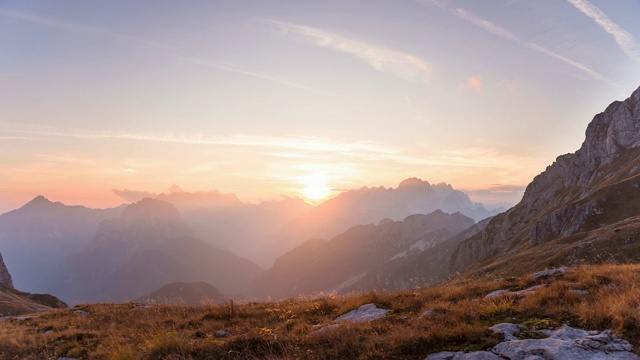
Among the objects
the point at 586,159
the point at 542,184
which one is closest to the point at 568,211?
the point at 586,159

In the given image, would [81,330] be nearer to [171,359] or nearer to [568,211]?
[171,359]

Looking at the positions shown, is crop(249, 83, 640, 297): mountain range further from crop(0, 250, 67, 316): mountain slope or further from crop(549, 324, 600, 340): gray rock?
crop(0, 250, 67, 316): mountain slope

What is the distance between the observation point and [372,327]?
9633mm

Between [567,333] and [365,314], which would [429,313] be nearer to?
[365,314]

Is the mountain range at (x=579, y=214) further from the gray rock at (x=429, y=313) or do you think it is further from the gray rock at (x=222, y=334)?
the gray rock at (x=222, y=334)

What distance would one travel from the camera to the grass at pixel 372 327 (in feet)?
25.6

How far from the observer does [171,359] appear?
8289 mm

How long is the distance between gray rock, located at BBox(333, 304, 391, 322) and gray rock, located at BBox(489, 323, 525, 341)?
4117mm

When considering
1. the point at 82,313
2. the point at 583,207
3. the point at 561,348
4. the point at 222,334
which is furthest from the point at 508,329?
the point at 583,207

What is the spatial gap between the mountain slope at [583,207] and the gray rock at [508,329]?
3572 cm

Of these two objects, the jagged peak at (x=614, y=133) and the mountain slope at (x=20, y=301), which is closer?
the mountain slope at (x=20, y=301)

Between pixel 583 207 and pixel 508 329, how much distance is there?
9650 centimetres

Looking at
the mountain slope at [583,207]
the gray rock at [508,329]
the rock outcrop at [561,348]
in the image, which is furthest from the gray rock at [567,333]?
the mountain slope at [583,207]

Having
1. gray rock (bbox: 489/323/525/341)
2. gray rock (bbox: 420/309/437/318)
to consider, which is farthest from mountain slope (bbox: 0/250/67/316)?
gray rock (bbox: 489/323/525/341)
